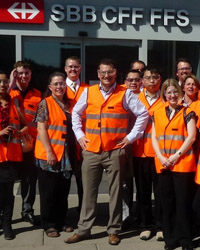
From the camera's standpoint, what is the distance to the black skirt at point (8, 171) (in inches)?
180

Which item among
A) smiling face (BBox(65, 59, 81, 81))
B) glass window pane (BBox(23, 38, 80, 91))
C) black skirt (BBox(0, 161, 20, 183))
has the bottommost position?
black skirt (BBox(0, 161, 20, 183))

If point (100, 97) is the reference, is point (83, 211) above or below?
below

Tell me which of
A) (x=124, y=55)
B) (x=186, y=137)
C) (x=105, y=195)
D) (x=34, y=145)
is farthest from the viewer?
(x=124, y=55)

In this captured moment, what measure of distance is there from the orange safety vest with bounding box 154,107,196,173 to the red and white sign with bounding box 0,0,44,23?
5429 millimetres

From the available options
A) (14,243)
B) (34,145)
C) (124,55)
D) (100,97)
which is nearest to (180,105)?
(100,97)

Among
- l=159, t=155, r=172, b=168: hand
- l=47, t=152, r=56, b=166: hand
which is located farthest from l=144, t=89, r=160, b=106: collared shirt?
l=47, t=152, r=56, b=166: hand

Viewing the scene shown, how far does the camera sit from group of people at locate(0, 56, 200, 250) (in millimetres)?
4211

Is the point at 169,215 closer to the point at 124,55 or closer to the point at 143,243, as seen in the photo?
the point at 143,243

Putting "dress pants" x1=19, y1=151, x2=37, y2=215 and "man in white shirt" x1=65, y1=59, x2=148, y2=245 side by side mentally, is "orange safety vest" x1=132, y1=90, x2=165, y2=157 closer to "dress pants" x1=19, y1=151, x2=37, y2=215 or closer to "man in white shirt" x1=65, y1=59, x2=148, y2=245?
"man in white shirt" x1=65, y1=59, x2=148, y2=245

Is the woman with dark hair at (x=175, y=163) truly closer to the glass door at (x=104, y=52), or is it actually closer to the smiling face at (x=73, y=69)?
the smiling face at (x=73, y=69)

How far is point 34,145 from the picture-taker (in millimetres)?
5137

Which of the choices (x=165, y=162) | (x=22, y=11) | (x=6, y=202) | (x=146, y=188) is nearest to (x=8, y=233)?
(x=6, y=202)

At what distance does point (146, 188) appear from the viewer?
15.7 feet

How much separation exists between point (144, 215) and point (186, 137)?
1.26 meters
